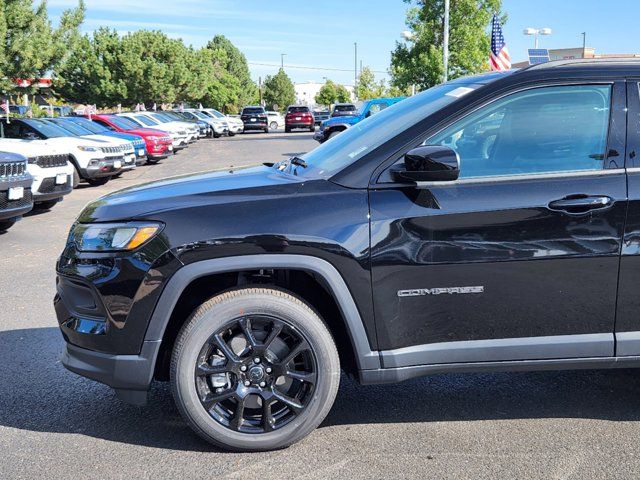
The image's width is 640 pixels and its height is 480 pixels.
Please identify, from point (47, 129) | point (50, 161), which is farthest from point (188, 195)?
point (47, 129)

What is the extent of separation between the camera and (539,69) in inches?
138

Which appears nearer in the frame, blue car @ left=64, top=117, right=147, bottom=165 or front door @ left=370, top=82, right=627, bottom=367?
front door @ left=370, top=82, right=627, bottom=367

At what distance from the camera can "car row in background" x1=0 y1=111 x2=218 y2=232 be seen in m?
9.13

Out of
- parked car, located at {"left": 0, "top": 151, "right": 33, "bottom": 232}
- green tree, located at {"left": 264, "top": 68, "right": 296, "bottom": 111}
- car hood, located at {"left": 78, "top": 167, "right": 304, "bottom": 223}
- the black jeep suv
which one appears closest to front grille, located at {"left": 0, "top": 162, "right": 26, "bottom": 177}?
parked car, located at {"left": 0, "top": 151, "right": 33, "bottom": 232}

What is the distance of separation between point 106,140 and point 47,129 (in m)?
1.42

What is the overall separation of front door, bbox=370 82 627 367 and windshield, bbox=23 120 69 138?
503 inches

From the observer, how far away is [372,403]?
157 inches

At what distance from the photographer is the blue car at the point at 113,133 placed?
17.3 m

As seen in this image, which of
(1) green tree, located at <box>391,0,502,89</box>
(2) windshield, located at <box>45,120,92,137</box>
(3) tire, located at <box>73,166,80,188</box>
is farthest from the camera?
(1) green tree, located at <box>391,0,502,89</box>

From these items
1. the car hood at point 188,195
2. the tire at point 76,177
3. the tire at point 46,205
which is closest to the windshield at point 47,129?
the tire at point 76,177

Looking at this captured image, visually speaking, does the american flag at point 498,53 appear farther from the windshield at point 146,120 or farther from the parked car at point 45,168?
the windshield at point 146,120

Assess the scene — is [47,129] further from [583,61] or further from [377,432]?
[583,61]

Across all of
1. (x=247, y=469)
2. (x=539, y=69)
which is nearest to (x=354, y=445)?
(x=247, y=469)

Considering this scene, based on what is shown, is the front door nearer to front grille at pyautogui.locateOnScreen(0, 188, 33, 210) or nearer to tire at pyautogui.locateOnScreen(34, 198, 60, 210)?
front grille at pyautogui.locateOnScreen(0, 188, 33, 210)
